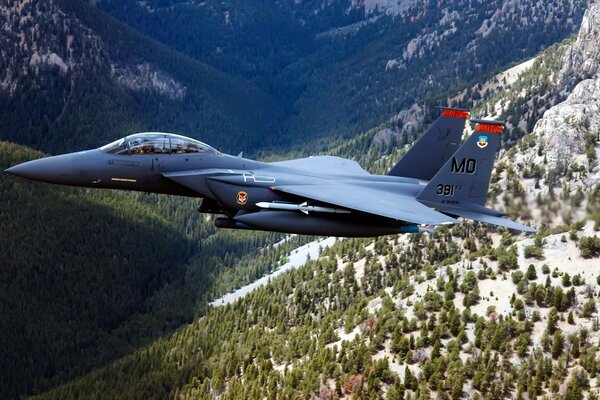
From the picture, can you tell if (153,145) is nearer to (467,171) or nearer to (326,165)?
(326,165)

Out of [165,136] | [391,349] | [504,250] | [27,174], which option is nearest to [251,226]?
[165,136]

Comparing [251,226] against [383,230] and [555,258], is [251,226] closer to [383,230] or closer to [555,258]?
[383,230]

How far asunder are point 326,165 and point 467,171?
13.5 meters

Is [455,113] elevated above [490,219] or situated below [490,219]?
above

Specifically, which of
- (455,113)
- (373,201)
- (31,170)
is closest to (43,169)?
(31,170)

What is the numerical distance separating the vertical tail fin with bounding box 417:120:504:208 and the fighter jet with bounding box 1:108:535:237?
0.25 ft

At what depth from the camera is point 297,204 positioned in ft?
236

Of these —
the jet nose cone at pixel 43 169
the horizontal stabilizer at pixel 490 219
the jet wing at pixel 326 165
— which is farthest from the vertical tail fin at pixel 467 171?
the jet nose cone at pixel 43 169

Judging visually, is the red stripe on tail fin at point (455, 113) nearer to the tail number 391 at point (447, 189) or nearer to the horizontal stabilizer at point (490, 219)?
the tail number 391 at point (447, 189)

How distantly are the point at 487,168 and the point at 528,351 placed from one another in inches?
4201

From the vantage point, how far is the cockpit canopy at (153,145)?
7194cm

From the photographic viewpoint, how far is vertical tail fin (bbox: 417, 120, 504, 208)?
74562mm

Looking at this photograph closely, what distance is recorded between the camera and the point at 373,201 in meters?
71.2

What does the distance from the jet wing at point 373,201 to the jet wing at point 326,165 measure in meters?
4.86
